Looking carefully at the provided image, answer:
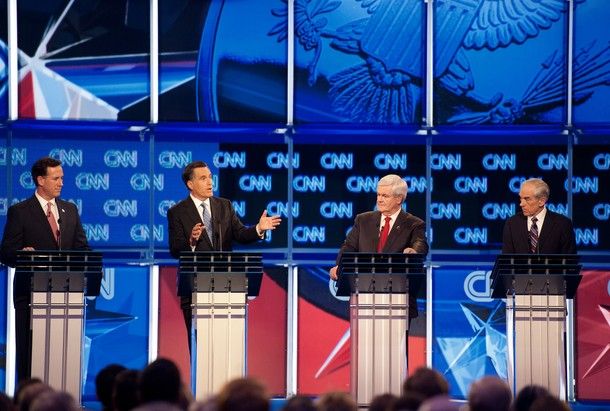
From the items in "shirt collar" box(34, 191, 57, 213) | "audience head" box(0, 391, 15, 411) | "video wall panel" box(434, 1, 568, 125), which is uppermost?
"video wall panel" box(434, 1, 568, 125)

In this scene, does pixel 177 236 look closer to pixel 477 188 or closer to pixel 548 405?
pixel 477 188

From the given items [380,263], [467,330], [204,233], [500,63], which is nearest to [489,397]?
[380,263]

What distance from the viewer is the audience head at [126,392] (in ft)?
20.6

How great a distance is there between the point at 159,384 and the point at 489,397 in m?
1.46

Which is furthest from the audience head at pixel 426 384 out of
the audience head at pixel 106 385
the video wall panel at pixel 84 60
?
the video wall panel at pixel 84 60

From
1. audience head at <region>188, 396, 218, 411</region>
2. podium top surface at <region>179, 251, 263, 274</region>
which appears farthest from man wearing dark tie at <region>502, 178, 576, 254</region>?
audience head at <region>188, 396, 218, 411</region>

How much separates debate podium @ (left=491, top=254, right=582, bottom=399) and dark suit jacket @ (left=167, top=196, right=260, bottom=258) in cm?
187

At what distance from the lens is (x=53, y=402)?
5.52 meters

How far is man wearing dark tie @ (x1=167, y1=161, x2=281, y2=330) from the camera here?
9.73 metres

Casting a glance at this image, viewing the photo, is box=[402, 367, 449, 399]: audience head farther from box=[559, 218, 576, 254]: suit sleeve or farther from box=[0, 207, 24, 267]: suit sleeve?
box=[0, 207, 24, 267]: suit sleeve

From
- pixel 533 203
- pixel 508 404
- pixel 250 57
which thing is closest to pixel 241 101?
pixel 250 57

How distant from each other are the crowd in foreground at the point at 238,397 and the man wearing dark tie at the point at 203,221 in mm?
2945

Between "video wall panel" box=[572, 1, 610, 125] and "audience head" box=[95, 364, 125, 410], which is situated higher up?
"video wall panel" box=[572, 1, 610, 125]

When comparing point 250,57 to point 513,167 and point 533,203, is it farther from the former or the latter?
point 533,203
